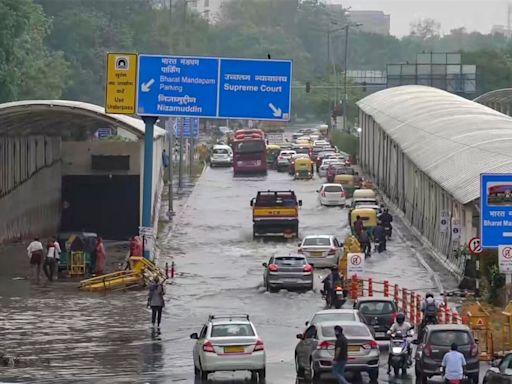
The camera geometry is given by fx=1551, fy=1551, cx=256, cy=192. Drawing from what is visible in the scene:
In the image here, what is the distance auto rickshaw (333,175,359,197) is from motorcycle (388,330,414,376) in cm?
4927

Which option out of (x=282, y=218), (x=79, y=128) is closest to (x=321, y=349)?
(x=282, y=218)

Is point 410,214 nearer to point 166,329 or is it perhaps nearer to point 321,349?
point 166,329

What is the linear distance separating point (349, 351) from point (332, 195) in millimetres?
45437

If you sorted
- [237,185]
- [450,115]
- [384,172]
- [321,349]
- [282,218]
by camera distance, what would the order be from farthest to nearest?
[237,185] → [384,172] → [450,115] → [282,218] → [321,349]

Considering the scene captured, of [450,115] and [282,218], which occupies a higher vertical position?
[450,115]

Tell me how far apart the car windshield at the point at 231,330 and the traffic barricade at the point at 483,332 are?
5.65 m

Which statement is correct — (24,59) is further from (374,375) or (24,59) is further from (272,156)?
(374,375)

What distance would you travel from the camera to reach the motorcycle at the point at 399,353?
1171 inches

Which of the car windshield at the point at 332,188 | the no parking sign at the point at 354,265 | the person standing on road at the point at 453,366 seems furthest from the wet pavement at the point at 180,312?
the car windshield at the point at 332,188

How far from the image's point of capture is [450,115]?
2963 inches

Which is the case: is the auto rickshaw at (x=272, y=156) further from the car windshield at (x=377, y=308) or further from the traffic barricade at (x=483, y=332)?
the traffic barricade at (x=483, y=332)

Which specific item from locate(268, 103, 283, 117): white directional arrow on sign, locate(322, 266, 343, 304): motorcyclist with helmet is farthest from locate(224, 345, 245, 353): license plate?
locate(268, 103, 283, 117): white directional arrow on sign

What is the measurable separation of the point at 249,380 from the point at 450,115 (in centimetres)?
4763

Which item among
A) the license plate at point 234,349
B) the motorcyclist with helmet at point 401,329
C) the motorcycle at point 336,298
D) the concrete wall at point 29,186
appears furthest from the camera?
the concrete wall at point 29,186
